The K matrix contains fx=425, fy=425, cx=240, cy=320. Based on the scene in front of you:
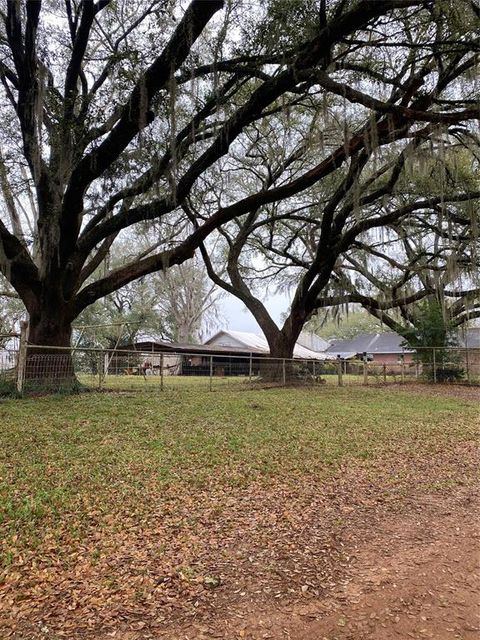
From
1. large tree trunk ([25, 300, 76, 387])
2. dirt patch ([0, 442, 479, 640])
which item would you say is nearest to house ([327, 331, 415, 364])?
large tree trunk ([25, 300, 76, 387])

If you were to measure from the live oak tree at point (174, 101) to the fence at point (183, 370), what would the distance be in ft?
2.74

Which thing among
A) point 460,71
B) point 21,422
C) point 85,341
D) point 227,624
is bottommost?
point 227,624

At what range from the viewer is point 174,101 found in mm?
6906

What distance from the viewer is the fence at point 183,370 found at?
8.31 m

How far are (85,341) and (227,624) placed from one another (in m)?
28.2

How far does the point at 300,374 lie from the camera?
14211 millimetres

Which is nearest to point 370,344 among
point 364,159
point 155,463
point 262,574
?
point 364,159

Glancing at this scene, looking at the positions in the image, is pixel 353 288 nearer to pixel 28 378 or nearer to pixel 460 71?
pixel 460 71

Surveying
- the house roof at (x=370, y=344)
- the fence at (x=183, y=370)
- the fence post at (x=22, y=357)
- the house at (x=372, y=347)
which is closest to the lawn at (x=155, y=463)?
the fence post at (x=22, y=357)

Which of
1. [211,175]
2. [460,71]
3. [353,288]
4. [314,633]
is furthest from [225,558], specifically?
[353,288]

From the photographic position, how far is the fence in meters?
8.31

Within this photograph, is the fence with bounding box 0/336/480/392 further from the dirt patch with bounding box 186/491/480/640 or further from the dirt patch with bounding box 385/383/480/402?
the dirt patch with bounding box 186/491/480/640

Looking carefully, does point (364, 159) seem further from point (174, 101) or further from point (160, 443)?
point (160, 443)

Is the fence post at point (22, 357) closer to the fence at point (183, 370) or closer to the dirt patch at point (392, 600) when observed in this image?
the fence at point (183, 370)
